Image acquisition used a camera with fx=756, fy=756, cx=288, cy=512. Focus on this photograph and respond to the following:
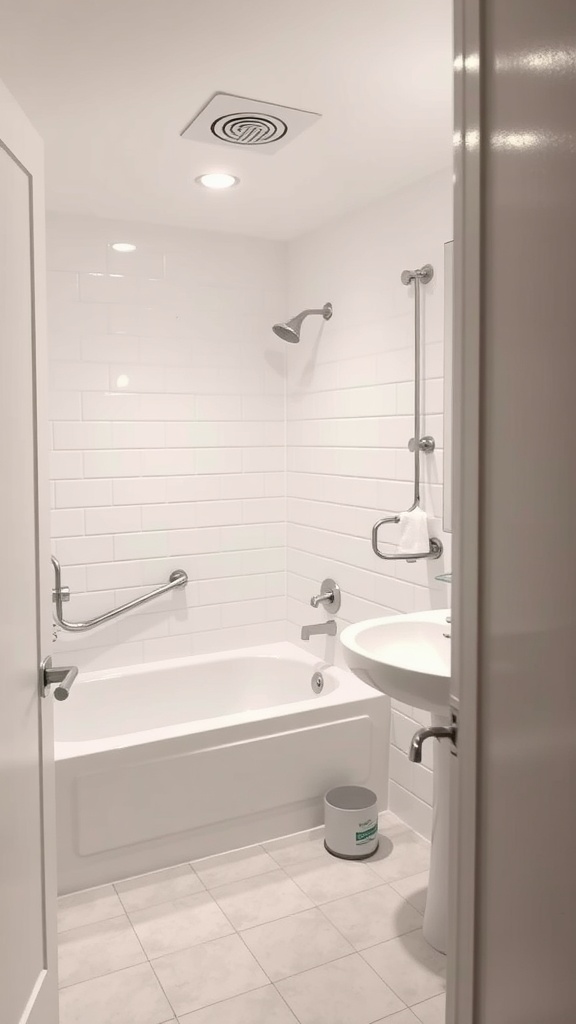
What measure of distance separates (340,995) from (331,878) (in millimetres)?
591

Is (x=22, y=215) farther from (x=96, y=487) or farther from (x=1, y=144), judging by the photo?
(x=96, y=487)

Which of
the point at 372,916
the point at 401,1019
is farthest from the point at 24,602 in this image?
the point at 372,916

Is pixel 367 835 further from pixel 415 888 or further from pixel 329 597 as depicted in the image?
pixel 329 597

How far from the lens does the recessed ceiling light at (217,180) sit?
9.20 ft

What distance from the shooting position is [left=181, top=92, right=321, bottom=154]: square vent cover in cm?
221

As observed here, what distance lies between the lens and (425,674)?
76.0 inches

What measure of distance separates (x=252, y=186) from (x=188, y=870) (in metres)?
2.57

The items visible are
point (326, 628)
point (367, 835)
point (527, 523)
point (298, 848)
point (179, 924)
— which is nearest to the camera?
point (527, 523)

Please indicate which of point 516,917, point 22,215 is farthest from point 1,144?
point 516,917

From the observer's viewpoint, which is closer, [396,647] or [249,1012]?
[249,1012]

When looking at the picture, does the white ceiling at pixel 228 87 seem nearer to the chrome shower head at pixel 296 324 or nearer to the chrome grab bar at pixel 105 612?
the chrome shower head at pixel 296 324

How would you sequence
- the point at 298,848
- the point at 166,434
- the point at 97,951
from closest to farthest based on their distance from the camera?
1. the point at 97,951
2. the point at 298,848
3. the point at 166,434

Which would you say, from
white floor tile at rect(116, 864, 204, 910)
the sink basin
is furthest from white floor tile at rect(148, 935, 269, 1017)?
the sink basin

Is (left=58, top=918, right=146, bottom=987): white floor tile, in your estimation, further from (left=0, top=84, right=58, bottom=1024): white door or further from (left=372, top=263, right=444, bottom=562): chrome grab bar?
(left=372, top=263, right=444, bottom=562): chrome grab bar
